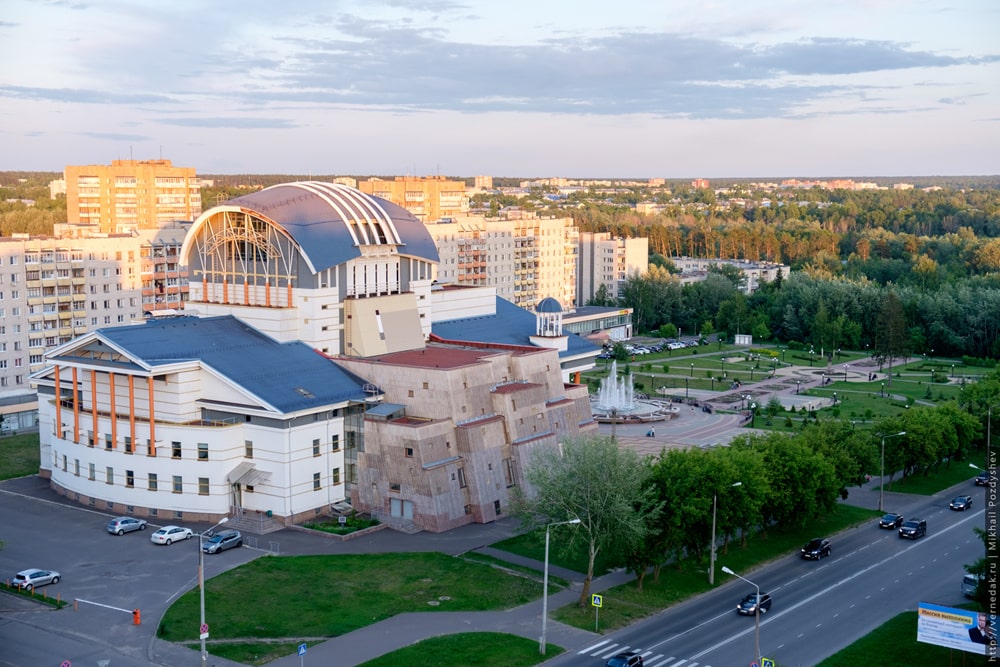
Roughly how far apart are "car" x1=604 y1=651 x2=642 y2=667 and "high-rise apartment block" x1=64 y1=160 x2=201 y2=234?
447 ft

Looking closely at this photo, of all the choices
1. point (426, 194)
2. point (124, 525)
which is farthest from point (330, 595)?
point (426, 194)

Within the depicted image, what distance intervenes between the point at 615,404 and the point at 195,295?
41626 mm

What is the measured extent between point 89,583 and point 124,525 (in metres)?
8.03

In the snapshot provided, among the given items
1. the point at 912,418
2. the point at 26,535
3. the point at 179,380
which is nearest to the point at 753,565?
the point at 912,418

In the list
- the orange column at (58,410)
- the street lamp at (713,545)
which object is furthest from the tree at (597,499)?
the orange column at (58,410)

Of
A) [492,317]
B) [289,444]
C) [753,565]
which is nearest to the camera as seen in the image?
[753,565]

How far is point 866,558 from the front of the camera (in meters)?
59.6

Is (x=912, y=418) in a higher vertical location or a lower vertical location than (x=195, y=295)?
lower

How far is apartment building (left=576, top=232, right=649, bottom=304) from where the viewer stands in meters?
179

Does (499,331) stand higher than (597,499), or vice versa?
(499,331)

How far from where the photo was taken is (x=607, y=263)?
180m

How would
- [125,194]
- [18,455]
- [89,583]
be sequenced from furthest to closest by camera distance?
[125,194]
[18,455]
[89,583]

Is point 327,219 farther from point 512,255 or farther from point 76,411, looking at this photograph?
point 512,255

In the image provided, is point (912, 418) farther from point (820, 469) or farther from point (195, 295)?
point (195, 295)
